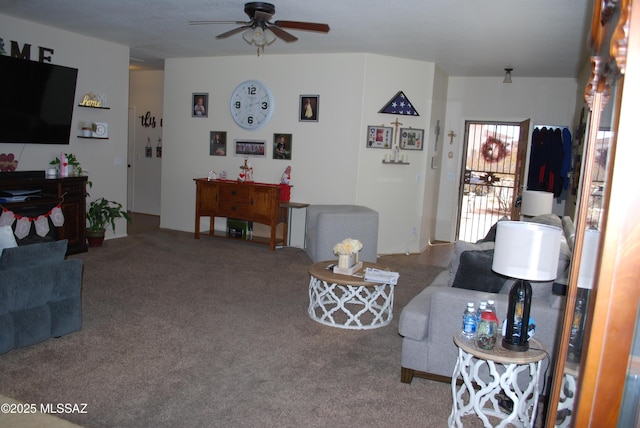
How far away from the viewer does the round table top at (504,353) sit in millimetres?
2461

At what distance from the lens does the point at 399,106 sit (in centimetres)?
688

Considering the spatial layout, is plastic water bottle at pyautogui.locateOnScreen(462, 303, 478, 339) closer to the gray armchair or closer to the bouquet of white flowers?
the bouquet of white flowers

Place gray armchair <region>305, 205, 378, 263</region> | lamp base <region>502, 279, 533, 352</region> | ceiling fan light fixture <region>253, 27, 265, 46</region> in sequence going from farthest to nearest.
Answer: gray armchair <region>305, 205, 378, 263</region>
ceiling fan light fixture <region>253, 27, 265, 46</region>
lamp base <region>502, 279, 533, 352</region>

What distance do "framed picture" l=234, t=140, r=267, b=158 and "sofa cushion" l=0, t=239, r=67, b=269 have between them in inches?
161

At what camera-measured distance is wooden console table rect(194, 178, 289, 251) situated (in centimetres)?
693

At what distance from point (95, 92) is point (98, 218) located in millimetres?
1667

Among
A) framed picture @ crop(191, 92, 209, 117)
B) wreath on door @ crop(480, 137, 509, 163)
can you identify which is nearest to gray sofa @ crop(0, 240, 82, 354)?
framed picture @ crop(191, 92, 209, 117)

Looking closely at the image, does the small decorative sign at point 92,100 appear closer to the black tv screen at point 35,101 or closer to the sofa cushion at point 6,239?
the black tv screen at point 35,101

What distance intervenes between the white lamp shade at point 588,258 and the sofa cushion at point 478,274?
196 cm

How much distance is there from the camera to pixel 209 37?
20.3 feet

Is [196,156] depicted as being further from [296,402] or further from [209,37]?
[296,402]

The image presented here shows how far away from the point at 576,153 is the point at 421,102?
7.09 feet

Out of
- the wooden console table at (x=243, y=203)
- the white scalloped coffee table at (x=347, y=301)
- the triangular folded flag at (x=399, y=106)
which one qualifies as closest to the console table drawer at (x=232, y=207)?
the wooden console table at (x=243, y=203)

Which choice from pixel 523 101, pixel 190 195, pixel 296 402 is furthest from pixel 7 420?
pixel 523 101
